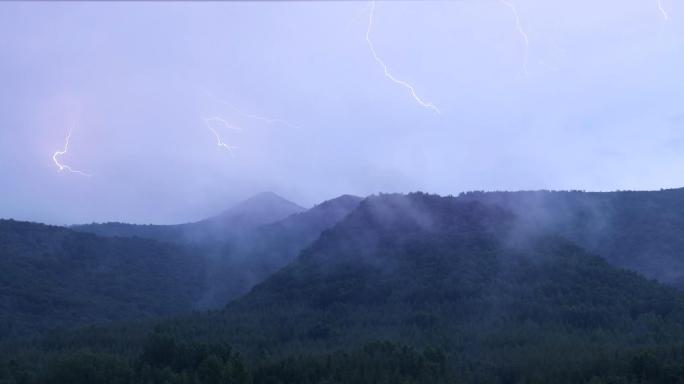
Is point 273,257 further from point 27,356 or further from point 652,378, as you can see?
point 652,378

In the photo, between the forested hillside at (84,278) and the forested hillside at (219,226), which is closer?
the forested hillside at (84,278)

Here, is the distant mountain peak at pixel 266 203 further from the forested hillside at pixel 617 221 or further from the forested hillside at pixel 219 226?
the forested hillside at pixel 617 221

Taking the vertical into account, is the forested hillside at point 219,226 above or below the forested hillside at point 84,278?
above

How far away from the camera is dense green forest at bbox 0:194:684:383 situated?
563 inches

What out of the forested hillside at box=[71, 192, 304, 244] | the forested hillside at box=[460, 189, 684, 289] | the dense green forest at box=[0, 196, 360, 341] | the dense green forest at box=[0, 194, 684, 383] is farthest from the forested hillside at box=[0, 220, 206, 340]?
the forested hillside at box=[460, 189, 684, 289]

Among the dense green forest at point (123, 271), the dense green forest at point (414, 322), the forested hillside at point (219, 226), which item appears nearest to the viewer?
Answer: the dense green forest at point (414, 322)

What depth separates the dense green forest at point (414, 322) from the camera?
563 inches

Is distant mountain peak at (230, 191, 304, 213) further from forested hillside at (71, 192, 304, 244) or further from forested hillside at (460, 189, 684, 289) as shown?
forested hillside at (460, 189, 684, 289)

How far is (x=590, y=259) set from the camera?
30.0 m

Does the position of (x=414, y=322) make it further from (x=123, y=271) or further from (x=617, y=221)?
(x=617, y=221)

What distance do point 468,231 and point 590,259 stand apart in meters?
6.57

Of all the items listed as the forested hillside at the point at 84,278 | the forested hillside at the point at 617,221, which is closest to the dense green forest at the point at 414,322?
the forested hillside at the point at 617,221

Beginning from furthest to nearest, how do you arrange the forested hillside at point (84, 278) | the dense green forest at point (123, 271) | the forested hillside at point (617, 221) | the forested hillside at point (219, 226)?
the forested hillside at point (219, 226)
the forested hillside at point (617, 221)
the dense green forest at point (123, 271)
the forested hillside at point (84, 278)

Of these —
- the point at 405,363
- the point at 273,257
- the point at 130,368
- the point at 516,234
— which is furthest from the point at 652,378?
the point at 273,257
